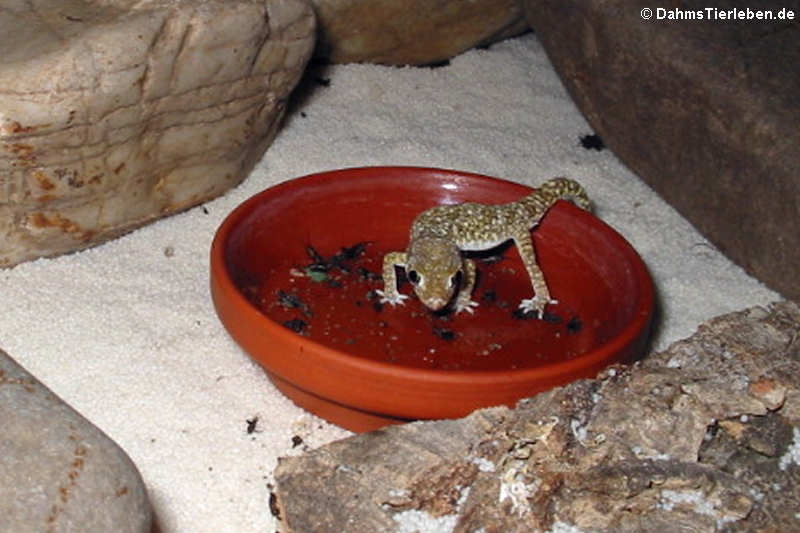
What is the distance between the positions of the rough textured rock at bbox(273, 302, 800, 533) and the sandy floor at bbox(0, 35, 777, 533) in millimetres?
781

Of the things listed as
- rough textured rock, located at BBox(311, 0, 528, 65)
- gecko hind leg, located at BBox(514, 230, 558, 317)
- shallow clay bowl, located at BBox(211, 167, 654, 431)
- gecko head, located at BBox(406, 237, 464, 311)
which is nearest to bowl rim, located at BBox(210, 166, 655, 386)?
shallow clay bowl, located at BBox(211, 167, 654, 431)

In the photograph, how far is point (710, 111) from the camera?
4.60m

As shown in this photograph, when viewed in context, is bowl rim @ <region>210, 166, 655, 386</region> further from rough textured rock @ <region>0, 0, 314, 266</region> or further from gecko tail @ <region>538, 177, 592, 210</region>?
rough textured rock @ <region>0, 0, 314, 266</region>

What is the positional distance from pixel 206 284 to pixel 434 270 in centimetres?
106

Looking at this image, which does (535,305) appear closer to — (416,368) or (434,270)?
(434,270)

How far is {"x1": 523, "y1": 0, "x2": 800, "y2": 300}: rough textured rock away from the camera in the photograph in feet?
14.5

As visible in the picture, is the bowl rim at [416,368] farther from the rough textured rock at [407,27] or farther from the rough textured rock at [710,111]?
the rough textured rock at [407,27]

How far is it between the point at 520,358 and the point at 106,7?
6.94 ft

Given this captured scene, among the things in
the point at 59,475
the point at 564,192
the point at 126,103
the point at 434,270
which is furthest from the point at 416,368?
the point at 126,103

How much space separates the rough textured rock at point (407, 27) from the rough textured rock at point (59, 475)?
3.36m

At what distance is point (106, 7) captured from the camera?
4.21m

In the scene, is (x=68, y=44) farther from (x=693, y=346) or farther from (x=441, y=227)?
(x=693, y=346)

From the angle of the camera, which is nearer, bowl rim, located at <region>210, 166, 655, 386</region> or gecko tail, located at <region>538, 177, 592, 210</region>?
bowl rim, located at <region>210, 166, 655, 386</region>

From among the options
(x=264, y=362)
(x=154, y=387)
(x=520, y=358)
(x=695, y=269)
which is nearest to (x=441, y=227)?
(x=520, y=358)
